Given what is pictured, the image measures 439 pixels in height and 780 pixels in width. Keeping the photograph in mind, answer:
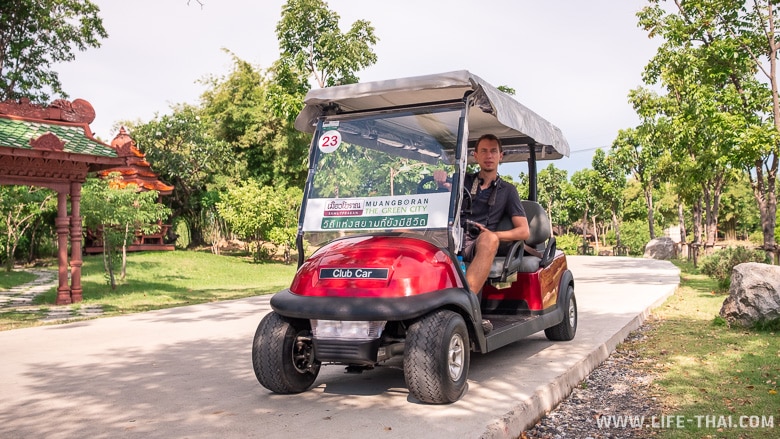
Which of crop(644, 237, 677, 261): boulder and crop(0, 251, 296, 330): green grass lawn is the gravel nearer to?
crop(0, 251, 296, 330): green grass lawn

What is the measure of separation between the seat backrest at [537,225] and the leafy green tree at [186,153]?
88.1ft

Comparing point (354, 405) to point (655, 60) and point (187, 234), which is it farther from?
point (187, 234)

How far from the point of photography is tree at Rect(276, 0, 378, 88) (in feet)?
69.5

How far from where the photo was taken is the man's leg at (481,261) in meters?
5.19

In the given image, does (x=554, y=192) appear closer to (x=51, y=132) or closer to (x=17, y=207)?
(x=17, y=207)

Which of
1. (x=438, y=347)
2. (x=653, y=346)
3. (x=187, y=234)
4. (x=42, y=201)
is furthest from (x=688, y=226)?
(x=438, y=347)

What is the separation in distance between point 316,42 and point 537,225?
16.1 meters

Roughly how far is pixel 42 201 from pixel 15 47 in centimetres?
604

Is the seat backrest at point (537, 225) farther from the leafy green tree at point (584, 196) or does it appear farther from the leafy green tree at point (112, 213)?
the leafy green tree at point (584, 196)

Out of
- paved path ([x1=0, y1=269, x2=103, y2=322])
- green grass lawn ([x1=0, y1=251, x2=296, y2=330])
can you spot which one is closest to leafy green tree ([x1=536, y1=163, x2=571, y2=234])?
green grass lawn ([x1=0, y1=251, x2=296, y2=330])

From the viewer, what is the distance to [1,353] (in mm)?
→ 7586

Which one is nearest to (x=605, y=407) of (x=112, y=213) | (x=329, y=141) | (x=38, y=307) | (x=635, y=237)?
(x=329, y=141)

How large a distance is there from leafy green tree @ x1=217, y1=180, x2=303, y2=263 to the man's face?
2176 centimetres

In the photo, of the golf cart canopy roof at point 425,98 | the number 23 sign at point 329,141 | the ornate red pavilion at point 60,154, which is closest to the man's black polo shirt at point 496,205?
the golf cart canopy roof at point 425,98
